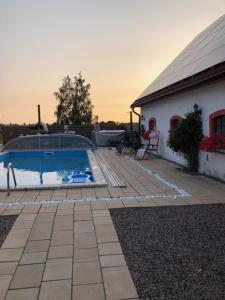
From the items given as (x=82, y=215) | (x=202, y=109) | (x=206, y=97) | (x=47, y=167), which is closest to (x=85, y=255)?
(x=82, y=215)

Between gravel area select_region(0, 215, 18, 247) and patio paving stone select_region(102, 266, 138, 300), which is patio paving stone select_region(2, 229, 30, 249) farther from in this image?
patio paving stone select_region(102, 266, 138, 300)

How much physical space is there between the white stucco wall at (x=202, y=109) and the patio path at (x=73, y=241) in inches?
26.1

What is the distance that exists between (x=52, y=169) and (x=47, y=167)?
67cm

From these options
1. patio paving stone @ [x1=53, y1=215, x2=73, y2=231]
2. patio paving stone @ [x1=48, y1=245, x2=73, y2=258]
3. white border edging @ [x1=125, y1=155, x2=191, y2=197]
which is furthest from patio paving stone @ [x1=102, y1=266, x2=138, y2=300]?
white border edging @ [x1=125, y1=155, x2=191, y2=197]

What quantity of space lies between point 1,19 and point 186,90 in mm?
6937

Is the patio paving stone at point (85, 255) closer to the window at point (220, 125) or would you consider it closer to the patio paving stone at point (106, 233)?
the patio paving stone at point (106, 233)

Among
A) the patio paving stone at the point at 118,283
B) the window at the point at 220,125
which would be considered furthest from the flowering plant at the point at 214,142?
the patio paving stone at the point at 118,283

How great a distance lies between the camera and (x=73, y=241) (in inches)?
165

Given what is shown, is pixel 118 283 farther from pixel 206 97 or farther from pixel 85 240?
pixel 206 97

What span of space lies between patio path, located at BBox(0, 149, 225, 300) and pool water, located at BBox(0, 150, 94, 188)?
4.91 feet

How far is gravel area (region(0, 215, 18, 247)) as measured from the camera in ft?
14.5

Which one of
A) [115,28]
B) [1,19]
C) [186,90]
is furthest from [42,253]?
[115,28]

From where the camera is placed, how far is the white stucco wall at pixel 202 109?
312 inches

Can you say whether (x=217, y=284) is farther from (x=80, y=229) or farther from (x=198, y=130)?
(x=198, y=130)
